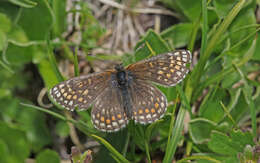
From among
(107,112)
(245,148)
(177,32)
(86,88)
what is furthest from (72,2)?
(245,148)

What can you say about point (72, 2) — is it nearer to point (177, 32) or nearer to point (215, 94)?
point (177, 32)

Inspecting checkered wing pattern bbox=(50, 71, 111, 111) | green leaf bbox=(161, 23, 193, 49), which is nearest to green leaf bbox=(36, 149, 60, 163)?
checkered wing pattern bbox=(50, 71, 111, 111)

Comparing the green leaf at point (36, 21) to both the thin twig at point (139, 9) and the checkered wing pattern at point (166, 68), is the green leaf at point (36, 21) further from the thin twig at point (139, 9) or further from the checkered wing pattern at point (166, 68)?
the checkered wing pattern at point (166, 68)

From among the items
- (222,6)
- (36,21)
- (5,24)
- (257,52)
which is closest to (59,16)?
(36,21)

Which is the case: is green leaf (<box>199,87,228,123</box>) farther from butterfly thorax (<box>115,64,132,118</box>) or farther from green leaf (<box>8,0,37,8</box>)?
green leaf (<box>8,0,37,8</box>)

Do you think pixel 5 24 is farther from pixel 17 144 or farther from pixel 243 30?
pixel 243 30

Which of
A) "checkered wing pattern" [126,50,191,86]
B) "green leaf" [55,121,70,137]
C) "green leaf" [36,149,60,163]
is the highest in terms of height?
"checkered wing pattern" [126,50,191,86]

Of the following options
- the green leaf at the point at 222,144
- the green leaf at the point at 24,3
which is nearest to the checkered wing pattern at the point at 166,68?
the green leaf at the point at 222,144
